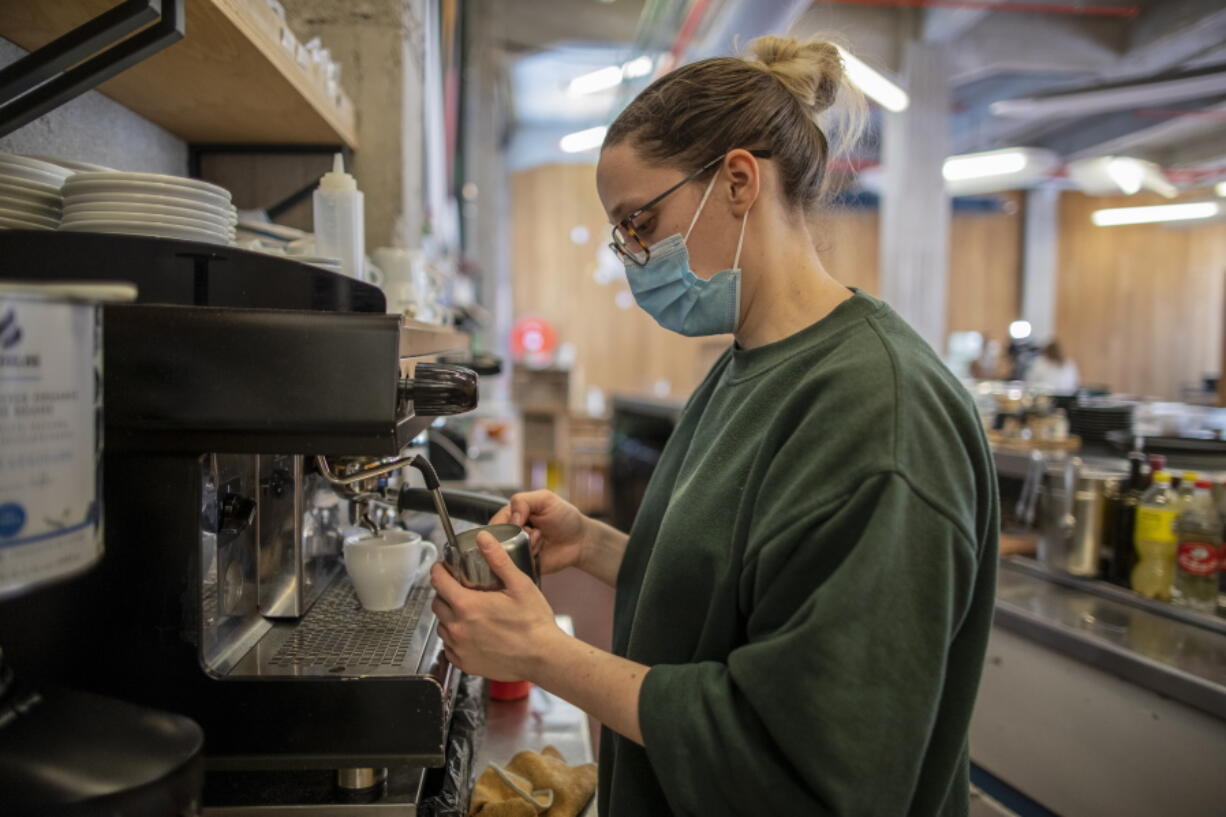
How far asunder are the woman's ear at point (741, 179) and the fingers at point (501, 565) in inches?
19.0

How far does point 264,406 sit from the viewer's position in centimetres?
68

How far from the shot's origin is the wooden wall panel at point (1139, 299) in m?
10.9

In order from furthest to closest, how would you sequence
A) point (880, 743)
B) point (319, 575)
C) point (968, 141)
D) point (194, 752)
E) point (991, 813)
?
point (968, 141)
point (991, 813)
point (319, 575)
point (880, 743)
point (194, 752)

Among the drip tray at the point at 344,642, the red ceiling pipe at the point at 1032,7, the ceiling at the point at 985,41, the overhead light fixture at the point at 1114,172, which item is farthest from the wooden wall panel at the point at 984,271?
the drip tray at the point at 344,642

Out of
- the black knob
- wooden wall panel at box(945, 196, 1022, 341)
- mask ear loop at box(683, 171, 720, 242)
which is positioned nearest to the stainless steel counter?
the black knob

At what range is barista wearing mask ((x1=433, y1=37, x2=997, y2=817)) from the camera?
2.15 feet

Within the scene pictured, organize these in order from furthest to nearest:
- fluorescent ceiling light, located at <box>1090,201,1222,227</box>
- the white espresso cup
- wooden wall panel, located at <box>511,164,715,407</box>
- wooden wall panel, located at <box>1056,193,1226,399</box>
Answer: wooden wall panel, located at <box>1056,193,1226,399</box> → wooden wall panel, located at <box>511,164,715,407</box> → fluorescent ceiling light, located at <box>1090,201,1222,227</box> → the white espresso cup

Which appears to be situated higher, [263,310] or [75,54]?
[75,54]

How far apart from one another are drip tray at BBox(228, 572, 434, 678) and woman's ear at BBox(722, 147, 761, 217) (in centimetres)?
64

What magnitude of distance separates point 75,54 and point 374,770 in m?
0.80

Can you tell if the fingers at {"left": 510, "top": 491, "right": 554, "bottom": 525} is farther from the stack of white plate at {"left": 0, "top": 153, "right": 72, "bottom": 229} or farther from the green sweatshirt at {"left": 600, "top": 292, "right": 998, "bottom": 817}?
the stack of white plate at {"left": 0, "top": 153, "right": 72, "bottom": 229}

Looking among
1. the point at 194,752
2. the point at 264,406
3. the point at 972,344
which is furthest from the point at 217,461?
the point at 972,344

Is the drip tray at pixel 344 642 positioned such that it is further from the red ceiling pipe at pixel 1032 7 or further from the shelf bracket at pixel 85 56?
the red ceiling pipe at pixel 1032 7

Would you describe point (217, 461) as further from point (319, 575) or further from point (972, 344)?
point (972, 344)
